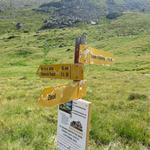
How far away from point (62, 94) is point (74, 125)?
0.53 meters

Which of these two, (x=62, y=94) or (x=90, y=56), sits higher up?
(x=90, y=56)

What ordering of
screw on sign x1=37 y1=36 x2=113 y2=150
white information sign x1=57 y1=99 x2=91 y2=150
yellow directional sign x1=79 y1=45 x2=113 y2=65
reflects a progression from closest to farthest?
white information sign x1=57 y1=99 x2=91 y2=150
screw on sign x1=37 y1=36 x2=113 y2=150
yellow directional sign x1=79 y1=45 x2=113 y2=65

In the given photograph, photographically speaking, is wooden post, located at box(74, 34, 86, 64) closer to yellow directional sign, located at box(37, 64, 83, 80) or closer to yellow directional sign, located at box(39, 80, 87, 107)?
yellow directional sign, located at box(37, 64, 83, 80)

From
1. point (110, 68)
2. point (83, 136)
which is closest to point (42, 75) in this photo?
point (83, 136)

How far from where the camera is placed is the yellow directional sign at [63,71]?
6.74 metres

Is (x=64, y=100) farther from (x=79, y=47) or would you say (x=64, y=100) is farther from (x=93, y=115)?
(x=93, y=115)

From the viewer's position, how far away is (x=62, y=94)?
6.75 m

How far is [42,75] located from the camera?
7.33 m

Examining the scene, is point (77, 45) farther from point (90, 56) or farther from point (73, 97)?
point (73, 97)

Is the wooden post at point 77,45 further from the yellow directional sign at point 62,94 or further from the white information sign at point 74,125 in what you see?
the white information sign at point 74,125

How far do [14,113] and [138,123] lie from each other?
142 inches

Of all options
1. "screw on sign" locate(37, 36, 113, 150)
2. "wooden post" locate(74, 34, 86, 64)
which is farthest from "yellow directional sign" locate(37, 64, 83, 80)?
"wooden post" locate(74, 34, 86, 64)

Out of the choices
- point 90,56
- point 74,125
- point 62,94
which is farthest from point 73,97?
point 90,56

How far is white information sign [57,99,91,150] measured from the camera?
21.1ft
